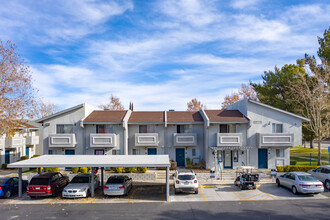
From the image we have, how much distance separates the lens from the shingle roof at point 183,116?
95.3 ft

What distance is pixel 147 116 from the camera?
3062cm

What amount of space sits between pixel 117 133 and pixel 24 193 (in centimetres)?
1131

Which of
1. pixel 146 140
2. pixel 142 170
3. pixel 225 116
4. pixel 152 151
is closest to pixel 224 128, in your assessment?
pixel 225 116

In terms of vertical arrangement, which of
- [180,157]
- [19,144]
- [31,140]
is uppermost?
[31,140]

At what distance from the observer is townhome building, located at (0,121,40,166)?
33.2m

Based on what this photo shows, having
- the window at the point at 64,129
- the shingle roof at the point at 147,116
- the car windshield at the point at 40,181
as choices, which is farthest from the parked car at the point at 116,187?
the window at the point at 64,129

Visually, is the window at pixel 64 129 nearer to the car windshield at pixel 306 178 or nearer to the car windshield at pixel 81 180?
the car windshield at pixel 81 180

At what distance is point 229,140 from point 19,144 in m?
29.0

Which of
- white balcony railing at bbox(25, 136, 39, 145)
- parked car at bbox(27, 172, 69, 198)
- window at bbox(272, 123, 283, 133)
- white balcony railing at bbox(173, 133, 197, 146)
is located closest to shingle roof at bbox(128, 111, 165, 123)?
white balcony railing at bbox(173, 133, 197, 146)

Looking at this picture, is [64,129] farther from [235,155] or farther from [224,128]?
[235,155]

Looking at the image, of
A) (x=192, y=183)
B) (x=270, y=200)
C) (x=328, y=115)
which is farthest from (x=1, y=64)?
(x=328, y=115)

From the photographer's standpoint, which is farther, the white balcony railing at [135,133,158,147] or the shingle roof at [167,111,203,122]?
the shingle roof at [167,111,203,122]

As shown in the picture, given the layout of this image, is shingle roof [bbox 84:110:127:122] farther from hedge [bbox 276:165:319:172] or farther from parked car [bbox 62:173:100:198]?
hedge [bbox 276:165:319:172]

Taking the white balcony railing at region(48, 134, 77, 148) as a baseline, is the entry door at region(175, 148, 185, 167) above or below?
below
